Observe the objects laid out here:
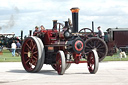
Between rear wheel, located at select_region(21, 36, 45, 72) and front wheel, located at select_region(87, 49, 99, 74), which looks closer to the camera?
front wheel, located at select_region(87, 49, 99, 74)

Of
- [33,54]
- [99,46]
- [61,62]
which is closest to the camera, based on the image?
[61,62]

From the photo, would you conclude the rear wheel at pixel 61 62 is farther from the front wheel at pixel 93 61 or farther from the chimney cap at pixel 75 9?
the chimney cap at pixel 75 9

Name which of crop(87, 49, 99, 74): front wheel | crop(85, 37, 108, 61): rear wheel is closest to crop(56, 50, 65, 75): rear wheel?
crop(87, 49, 99, 74): front wheel

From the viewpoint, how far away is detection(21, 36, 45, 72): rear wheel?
10.9 metres

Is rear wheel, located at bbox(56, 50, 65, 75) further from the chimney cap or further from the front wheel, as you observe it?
the chimney cap

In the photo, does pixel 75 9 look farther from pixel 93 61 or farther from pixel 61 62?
pixel 61 62

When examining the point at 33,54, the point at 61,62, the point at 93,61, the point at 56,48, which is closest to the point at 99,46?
the point at 56,48

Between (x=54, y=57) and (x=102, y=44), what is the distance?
5.62m

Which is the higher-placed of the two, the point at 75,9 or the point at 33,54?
the point at 75,9

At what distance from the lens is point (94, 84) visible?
7.77 m

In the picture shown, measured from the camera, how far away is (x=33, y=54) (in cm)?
1143

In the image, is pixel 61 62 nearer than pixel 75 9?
Yes

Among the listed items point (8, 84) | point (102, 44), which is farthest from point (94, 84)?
point (102, 44)

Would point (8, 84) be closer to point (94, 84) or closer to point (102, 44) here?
point (94, 84)
